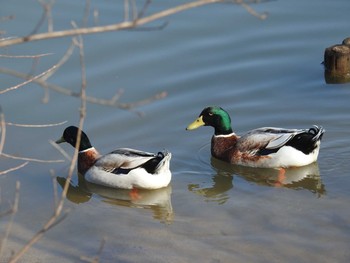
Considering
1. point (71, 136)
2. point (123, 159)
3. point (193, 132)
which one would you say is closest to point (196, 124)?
point (193, 132)

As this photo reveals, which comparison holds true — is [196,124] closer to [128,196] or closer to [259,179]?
[259,179]

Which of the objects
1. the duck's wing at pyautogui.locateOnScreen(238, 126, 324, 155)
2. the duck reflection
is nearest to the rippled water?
the duck reflection

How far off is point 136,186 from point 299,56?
4151mm

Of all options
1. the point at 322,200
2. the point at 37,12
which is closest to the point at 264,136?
the point at 322,200

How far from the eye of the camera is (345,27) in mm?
13062

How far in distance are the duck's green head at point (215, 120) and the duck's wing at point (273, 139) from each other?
28cm

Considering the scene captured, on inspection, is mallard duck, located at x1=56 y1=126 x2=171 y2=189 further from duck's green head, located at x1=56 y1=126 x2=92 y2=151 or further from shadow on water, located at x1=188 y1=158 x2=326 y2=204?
shadow on water, located at x1=188 y1=158 x2=326 y2=204

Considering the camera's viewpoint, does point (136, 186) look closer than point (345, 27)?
Yes

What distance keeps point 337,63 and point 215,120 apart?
2.39 m

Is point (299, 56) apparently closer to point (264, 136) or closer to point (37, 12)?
point (264, 136)

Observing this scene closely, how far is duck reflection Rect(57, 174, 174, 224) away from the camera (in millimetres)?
8960

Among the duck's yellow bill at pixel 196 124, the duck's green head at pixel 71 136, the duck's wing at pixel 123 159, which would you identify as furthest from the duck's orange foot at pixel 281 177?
the duck's green head at pixel 71 136

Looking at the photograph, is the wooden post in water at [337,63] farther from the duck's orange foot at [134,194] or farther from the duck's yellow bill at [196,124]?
the duck's orange foot at [134,194]

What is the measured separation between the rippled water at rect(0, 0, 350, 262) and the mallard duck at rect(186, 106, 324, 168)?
146mm
